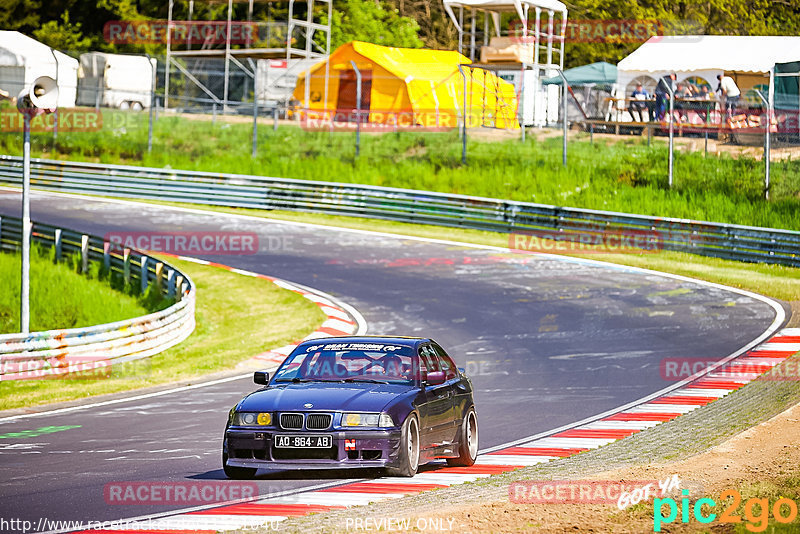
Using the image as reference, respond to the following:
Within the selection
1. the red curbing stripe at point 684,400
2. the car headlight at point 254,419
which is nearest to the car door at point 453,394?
the car headlight at point 254,419

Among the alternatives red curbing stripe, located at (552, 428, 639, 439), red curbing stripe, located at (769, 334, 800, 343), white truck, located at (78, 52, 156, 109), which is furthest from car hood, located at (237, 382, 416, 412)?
white truck, located at (78, 52, 156, 109)

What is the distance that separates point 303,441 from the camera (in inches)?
373

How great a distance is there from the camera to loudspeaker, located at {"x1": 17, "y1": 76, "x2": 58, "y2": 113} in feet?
56.5

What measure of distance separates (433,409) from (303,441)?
1.38 meters

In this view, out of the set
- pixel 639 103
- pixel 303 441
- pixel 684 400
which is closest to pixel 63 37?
pixel 639 103

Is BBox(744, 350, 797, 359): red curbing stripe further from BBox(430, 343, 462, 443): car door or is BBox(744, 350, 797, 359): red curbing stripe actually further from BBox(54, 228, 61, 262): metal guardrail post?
BBox(54, 228, 61, 262): metal guardrail post

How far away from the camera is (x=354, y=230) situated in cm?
3189

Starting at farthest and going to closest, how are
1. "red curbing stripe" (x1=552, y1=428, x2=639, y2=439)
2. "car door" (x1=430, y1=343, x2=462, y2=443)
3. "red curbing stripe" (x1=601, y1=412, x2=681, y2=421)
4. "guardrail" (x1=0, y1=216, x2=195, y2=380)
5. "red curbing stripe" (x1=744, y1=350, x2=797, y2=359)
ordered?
"red curbing stripe" (x1=744, y1=350, x2=797, y2=359)
"guardrail" (x1=0, y1=216, x2=195, y2=380)
"red curbing stripe" (x1=601, y1=412, x2=681, y2=421)
"red curbing stripe" (x1=552, y1=428, x2=639, y2=439)
"car door" (x1=430, y1=343, x2=462, y2=443)

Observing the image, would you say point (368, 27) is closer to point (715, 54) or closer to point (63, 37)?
point (63, 37)

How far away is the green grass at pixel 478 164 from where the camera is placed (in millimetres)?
31219

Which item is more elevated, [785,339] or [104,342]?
[785,339]

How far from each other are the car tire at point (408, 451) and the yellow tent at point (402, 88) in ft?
107

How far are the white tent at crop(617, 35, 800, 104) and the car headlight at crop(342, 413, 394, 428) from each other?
31811 mm

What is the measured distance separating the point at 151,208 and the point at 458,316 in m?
16.0
